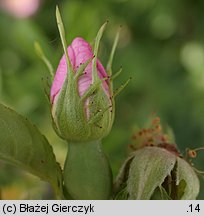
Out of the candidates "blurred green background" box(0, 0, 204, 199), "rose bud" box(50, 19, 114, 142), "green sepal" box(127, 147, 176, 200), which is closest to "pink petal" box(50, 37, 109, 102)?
"rose bud" box(50, 19, 114, 142)

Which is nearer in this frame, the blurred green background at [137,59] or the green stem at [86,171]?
the green stem at [86,171]

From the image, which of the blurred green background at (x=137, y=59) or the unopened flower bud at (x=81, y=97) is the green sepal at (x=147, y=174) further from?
the blurred green background at (x=137, y=59)

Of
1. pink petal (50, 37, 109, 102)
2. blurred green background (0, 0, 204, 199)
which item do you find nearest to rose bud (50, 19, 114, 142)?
pink petal (50, 37, 109, 102)

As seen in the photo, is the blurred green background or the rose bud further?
the blurred green background

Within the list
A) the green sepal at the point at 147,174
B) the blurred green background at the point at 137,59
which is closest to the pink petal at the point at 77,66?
the green sepal at the point at 147,174

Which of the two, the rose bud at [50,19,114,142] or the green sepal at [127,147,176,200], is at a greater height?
the rose bud at [50,19,114,142]

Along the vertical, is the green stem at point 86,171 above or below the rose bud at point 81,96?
below

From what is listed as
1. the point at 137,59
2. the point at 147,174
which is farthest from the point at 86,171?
the point at 137,59

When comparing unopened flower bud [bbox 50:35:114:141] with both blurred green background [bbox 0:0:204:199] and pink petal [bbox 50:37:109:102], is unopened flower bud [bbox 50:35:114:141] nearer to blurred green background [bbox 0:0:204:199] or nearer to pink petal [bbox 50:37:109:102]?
pink petal [bbox 50:37:109:102]
